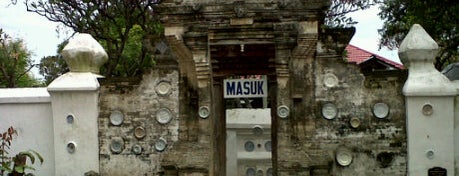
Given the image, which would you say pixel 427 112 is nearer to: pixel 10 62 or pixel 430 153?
pixel 430 153

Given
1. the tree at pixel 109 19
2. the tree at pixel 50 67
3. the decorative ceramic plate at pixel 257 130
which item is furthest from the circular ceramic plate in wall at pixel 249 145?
the tree at pixel 50 67

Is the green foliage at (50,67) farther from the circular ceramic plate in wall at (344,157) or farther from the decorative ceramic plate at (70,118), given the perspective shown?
the circular ceramic plate in wall at (344,157)

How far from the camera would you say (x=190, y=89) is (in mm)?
10195

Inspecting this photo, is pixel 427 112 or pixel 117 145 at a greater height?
pixel 427 112

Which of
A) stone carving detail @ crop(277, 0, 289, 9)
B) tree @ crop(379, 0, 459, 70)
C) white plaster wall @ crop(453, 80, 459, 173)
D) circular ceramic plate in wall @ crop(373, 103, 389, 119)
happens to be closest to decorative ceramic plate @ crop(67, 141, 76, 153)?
stone carving detail @ crop(277, 0, 289, 9)

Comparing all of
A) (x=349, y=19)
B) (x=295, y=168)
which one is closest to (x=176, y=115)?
(x=295, y=168)

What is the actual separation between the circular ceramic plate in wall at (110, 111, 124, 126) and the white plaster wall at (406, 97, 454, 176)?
4.65 metres

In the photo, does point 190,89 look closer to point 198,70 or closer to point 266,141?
point 198,70

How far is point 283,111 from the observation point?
9.76 m

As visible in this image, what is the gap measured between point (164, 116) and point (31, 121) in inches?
96.4

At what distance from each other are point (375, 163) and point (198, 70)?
315 centimetres

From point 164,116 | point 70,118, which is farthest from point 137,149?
point 70,118

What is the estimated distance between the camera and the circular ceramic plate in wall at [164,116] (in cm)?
1033

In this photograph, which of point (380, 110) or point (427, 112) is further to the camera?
point (380, 110)
